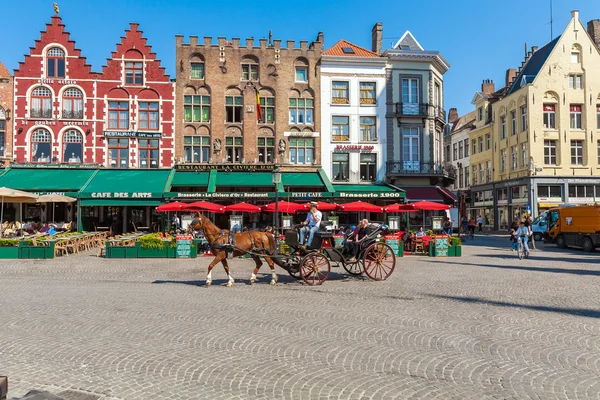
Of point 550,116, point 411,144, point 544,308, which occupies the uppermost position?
point 550,116

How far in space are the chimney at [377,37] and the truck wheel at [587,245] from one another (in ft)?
63.8

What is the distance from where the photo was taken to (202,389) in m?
4.60

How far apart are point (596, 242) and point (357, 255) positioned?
16.3 metres

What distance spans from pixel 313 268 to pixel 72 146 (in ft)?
78.4

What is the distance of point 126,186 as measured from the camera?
2666 centimetres

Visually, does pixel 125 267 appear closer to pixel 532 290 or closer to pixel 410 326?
pixel 410 326

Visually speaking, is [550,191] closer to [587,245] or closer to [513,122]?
[513,122]

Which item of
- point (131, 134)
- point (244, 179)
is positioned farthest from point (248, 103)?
point (131, 134)

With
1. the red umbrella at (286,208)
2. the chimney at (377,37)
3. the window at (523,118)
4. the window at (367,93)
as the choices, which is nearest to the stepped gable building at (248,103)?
the window at (367,93)

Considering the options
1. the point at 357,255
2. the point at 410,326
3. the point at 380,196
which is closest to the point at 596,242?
the point at 380,196

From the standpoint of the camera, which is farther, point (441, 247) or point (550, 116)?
point (550, 116)

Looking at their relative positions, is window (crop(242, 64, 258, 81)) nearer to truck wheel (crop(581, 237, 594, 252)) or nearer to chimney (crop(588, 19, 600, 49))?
truck wheel (crop(581, 237, 594, 252))

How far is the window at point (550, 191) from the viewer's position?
1513 inches

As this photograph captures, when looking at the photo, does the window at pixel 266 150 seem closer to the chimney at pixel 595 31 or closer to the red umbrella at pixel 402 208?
the red umbrella at pixel 402 208
